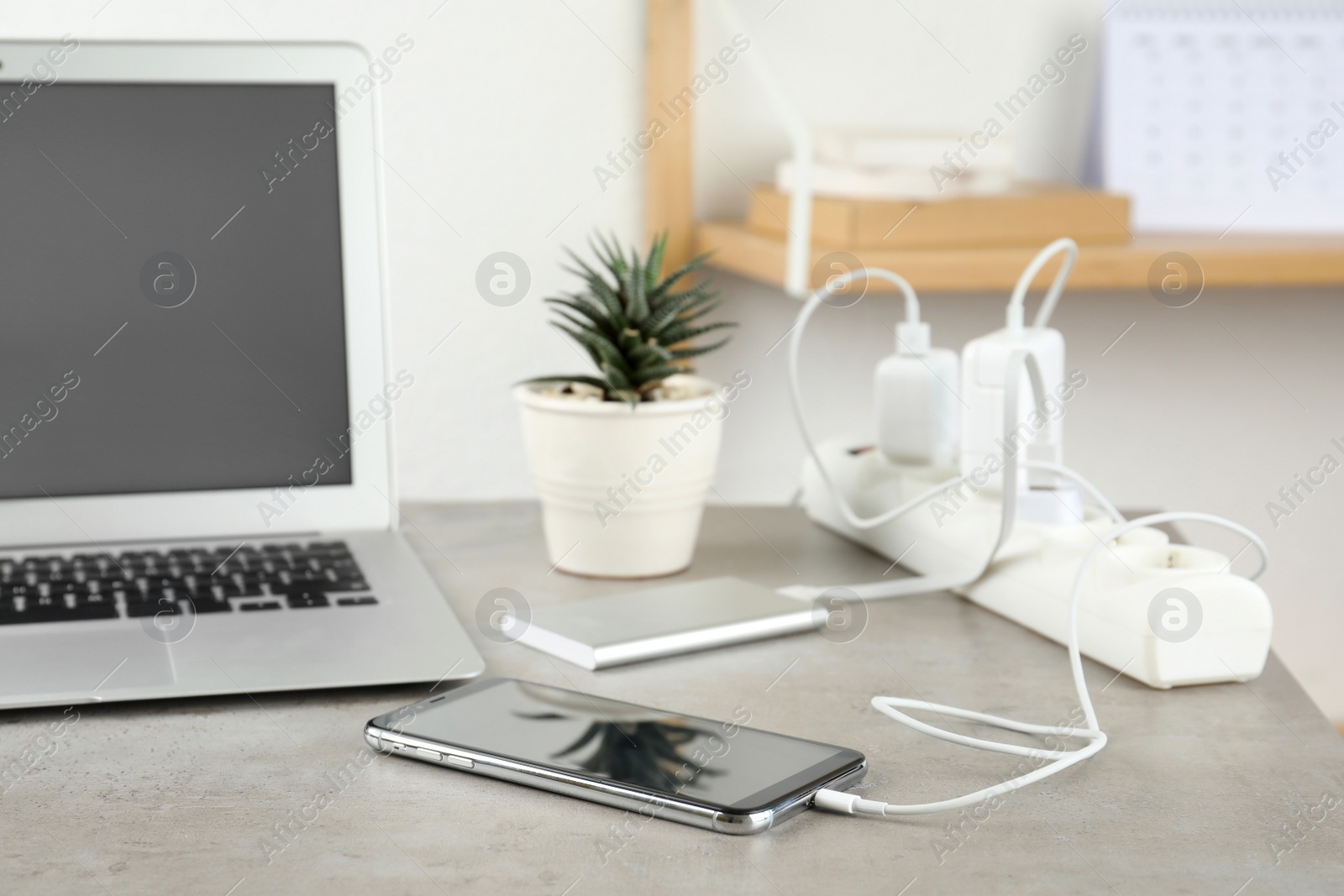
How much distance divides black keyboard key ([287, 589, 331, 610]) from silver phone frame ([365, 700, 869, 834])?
0.55ft

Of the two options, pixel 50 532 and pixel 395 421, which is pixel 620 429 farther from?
pixel 395 421

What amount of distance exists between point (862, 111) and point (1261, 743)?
0.96m

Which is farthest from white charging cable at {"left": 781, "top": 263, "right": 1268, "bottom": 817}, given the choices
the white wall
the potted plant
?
the white wall

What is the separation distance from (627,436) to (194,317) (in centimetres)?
30

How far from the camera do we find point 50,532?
82 cm

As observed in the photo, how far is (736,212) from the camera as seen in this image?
140 cm

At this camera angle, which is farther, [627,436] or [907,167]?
[907,167]

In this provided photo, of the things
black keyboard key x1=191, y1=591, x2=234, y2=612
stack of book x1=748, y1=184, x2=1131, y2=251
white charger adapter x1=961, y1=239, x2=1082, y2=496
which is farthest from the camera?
stack of book x1=748, y1=184, x2=1131, y2=251

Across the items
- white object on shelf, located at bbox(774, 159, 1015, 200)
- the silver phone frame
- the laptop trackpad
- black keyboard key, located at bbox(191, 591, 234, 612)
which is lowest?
the silver phone frame

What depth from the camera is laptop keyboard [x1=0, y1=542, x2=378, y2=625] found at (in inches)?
28.1

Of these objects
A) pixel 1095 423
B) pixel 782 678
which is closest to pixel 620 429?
pixel 782 678

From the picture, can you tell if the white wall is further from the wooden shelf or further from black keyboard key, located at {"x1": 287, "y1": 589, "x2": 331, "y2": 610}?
black keyboard key, located at {"x1": 287, "y1": 589, "x2": 331, "y2": 610}

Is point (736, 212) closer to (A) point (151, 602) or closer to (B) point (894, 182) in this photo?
(B) point (894, 182)

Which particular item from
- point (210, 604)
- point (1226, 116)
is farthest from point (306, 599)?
point (1226, 116)
